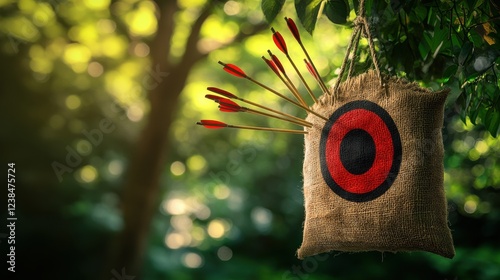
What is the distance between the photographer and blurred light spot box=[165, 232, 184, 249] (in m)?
6.72

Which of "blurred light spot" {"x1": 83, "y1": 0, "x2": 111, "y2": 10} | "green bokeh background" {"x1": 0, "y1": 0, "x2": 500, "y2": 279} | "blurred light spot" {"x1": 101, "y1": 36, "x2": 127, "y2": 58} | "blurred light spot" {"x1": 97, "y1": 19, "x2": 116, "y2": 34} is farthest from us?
"blurred light spot" {"x1": 101, "y1": 36, "x2": 127, "y2": 58}

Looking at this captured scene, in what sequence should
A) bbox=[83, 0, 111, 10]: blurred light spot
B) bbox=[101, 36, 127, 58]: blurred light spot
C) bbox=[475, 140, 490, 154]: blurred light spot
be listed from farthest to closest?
1. bbox=[101, 36, 127, 58]: blurred light spot
2. bbox=[83, 0, 111, 10]: blurred light spot
3. bbox=[475, 140, 490, 154]: blurred light spot

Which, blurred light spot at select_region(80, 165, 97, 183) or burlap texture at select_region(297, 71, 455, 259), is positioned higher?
blurred light spot at select_region(80, 165, 97, 183)

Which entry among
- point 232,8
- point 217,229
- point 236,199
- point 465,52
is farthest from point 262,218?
point 465,52

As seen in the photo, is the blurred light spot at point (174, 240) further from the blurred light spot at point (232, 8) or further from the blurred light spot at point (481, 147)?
the blurred light spot at point (481, 147)

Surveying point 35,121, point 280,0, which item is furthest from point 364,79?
point 35,121

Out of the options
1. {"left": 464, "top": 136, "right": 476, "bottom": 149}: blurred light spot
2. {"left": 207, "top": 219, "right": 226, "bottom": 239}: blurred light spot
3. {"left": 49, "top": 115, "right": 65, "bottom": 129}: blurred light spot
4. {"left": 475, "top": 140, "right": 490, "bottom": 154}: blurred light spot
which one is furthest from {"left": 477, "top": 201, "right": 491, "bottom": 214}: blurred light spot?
{"left": 49, "top": 115, "right": 65, "bottom": 129}: blurred light spot

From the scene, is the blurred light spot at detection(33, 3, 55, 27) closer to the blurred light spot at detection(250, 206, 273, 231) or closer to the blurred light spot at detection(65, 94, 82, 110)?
the blurred light spot at detection(65, 94, 82, 110)

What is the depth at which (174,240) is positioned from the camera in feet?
22.5

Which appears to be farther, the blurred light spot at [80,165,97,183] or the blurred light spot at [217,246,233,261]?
the blurred light spot at [217,246,233,261]

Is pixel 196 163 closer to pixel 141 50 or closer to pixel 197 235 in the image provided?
pixel 197 235

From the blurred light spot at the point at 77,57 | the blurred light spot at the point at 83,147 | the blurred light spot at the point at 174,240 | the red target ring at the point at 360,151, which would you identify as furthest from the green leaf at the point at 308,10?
the blurred light spot at the point at 174,240

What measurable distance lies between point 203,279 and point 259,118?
199cm

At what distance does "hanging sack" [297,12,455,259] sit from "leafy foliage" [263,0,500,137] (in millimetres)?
147
